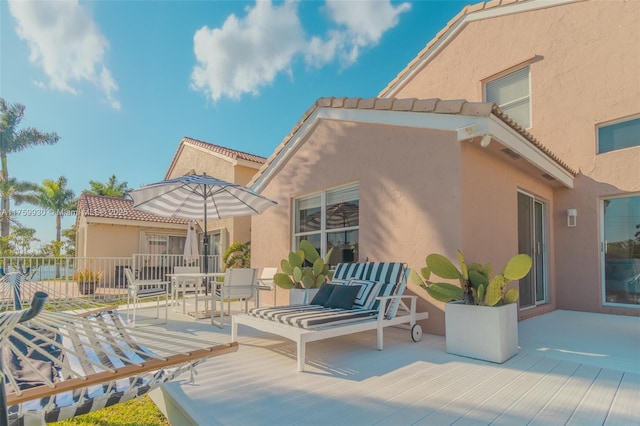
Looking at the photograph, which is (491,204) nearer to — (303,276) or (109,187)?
(303,276)

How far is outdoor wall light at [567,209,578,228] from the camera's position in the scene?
8242mm

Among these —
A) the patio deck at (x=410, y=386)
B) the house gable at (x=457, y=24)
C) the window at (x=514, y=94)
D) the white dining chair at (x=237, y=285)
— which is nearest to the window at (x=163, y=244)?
the white dining chair at (x=237, y=285)

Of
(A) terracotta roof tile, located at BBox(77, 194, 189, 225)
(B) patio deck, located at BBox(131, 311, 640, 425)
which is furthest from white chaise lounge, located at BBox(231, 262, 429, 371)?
(A) terracotta roof tile, located at BBox(77, 194, 189, 225)

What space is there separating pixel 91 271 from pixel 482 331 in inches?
532

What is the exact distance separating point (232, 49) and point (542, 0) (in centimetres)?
883

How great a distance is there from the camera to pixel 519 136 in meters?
5.78

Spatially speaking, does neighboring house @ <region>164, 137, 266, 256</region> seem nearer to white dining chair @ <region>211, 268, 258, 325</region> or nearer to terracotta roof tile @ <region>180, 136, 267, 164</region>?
terracotta roof tile @ <region>180, 136, 267, 164</region>

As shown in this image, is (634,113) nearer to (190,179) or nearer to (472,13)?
(472,13)

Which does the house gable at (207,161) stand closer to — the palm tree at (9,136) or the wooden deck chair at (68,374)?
the wooden deck chair at (68,374)

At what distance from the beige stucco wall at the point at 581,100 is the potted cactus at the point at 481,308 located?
205 inches

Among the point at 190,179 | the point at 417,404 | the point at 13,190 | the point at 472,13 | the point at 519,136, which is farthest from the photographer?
the point at 13,190

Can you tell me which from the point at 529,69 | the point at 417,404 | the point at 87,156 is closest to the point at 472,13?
the point at 529,69

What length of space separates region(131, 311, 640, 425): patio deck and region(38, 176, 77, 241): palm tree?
106ft

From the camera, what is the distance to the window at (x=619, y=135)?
7.62 meters
